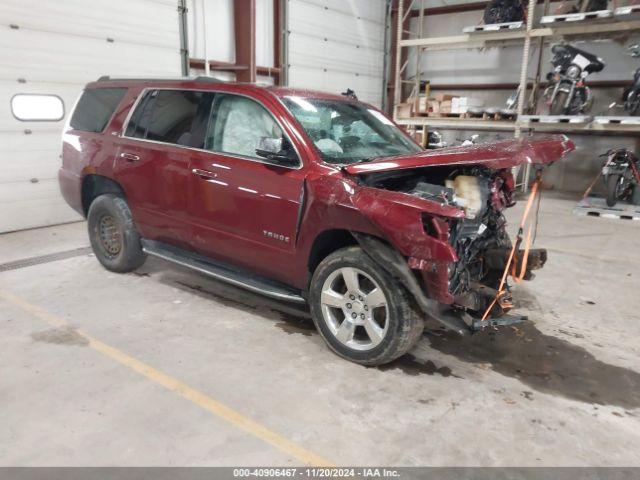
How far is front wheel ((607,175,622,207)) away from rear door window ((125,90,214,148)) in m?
7.06

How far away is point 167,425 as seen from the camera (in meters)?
2.43

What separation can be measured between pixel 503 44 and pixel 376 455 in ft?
35.0

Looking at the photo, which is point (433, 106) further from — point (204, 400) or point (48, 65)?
point (204, 400)

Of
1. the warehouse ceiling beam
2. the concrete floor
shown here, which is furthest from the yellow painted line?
the warehouse ceiling beam

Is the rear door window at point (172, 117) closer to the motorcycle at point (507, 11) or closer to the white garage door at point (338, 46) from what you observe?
the white garage door at point (338, 46)

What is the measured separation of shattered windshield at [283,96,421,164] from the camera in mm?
3301

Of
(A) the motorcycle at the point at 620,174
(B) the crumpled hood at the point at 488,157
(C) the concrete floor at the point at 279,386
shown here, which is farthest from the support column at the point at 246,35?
(B) the crumpled hood at the point at 488,157

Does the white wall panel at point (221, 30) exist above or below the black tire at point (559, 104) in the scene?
above

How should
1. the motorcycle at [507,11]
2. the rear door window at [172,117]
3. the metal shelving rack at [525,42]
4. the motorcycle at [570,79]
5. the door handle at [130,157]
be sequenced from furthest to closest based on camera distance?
1. the motorcycle at [507,11]
2. the motorcycle at [570,79]
3. the metal shelving rack at [525,42]
4. the door handle at [130,157]
5. the rear door window at [172,117]

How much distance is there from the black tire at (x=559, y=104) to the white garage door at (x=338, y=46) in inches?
187

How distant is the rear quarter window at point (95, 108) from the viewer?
14.4 feet

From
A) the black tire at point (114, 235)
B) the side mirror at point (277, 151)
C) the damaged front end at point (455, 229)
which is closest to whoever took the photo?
the damaged front end at point (455, 229)

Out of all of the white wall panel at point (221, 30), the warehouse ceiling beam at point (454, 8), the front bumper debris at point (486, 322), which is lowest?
the front bumper debris at point (486, 322)

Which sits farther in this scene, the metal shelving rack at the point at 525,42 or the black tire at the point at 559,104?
the black tire at the point at 559,104
